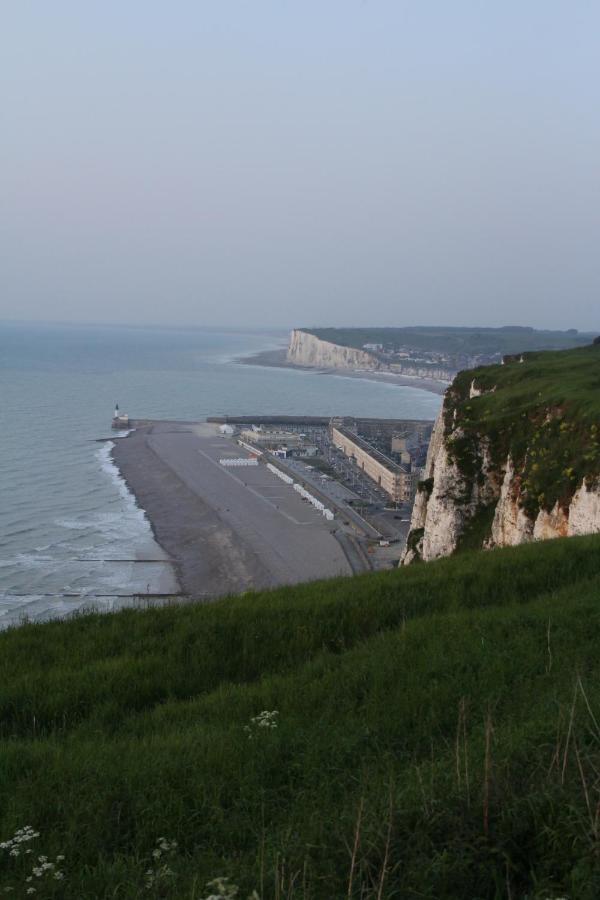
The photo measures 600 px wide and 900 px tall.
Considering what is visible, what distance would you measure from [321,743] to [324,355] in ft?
579

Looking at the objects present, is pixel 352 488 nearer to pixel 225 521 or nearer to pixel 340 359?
pixel 225 521

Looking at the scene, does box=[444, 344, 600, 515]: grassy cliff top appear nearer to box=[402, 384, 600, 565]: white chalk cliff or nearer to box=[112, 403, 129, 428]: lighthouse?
box=[402, 384, 600, 565]: white chalk cliff

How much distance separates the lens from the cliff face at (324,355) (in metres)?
172

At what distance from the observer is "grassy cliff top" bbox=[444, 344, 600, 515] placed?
15.9 m

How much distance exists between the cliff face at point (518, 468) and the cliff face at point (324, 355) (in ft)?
484

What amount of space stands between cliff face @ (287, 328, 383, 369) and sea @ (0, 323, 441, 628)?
13.7 metres

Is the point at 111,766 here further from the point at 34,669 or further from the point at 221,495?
the point at 221,495

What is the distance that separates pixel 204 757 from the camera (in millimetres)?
4371

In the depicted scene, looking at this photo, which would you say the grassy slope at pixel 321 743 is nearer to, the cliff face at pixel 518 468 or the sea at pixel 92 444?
the sea at pixel 92 444

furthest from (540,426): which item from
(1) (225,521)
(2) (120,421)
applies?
(2) (120,421)

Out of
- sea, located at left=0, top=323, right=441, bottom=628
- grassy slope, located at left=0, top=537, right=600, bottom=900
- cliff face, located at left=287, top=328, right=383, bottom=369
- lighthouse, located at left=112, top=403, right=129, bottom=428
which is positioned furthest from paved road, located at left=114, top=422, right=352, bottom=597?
cliff face, located at left=287, top=328, right=383, bottom=369

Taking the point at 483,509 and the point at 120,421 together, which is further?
the point at 120,421

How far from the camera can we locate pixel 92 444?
201 feet

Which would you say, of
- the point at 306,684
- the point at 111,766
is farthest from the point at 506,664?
the point at 111,766
